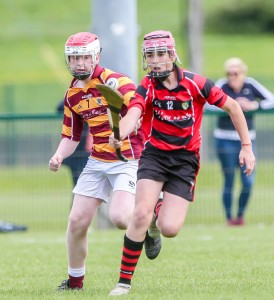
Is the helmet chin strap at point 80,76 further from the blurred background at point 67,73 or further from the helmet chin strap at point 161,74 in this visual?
the blurred background at point 67,73

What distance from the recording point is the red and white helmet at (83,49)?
25.7 feet

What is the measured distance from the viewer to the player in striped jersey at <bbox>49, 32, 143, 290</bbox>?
7.89 meters

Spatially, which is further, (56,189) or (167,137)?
(56,189)

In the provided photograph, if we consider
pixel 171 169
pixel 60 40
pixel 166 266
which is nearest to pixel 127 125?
pixel 171 169

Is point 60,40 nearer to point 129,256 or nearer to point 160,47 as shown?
point 160,47

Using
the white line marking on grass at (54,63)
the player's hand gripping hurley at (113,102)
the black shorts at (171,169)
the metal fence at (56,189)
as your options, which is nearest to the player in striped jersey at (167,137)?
the black shorts at (171,169)

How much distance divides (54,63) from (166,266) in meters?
34.7

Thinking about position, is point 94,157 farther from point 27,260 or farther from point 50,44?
point 50,44

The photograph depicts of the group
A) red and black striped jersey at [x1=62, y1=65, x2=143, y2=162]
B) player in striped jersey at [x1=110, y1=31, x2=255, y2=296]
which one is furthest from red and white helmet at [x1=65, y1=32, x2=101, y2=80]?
player in striped jersey at [x1=110, y1=31, x2=255, y2=296]

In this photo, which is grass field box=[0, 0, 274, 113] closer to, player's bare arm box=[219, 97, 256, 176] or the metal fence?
the metal fence

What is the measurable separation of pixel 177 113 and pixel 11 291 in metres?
1.87

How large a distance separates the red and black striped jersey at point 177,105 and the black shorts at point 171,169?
54 mm

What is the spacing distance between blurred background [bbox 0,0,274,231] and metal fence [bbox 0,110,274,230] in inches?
0.5

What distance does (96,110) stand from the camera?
809cm
